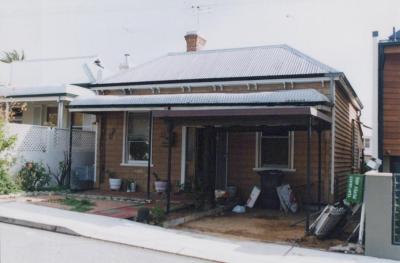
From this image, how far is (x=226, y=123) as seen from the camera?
10.7 metres

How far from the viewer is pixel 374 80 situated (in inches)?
439

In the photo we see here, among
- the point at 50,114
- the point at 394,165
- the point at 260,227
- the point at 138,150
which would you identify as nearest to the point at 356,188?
the point at 260,227

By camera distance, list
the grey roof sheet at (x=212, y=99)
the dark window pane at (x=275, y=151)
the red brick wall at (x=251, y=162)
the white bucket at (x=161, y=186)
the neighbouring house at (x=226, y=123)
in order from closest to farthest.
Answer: the grey roof sheet at (x=212, y=99) → the neighbouring house at (x=226, y=123) → the red brick wall at (x=251, y=162) → the dark window pane at (x=275, y=151) → the white bucket at (x=161, y=186)

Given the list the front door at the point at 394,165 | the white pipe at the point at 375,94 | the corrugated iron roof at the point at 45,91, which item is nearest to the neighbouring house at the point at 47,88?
the corrugated iron roof at the point at 45,91

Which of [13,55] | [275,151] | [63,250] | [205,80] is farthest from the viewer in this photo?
[13,55]

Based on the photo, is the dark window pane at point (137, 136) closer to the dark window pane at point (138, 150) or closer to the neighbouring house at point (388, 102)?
the dark window pane at point (138, 150)

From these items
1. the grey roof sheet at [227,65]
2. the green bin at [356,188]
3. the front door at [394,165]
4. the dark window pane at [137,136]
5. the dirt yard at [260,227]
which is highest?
the grey roof sheet at [227,65]

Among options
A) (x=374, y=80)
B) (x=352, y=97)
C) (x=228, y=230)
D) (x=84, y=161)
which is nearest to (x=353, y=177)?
(x=228, y=230)

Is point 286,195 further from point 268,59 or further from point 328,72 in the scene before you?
point 268,59

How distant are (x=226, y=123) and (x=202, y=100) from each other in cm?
255

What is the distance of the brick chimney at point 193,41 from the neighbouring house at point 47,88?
3982mm

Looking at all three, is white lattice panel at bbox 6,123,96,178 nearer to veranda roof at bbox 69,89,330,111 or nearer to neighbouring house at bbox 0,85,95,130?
neighbouring house at bbox 0,85,95,130

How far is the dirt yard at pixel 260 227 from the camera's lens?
28.4 ft

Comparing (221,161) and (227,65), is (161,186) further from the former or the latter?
(227,65)
